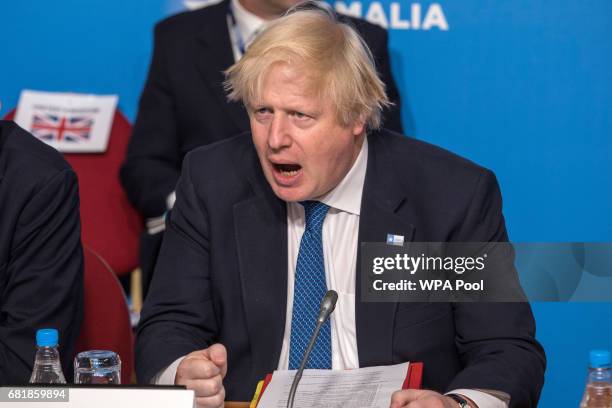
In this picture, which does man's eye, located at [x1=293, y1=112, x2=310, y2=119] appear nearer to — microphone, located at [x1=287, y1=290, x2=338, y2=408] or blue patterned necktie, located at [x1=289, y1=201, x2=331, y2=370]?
blue patterned necktie, located at [x1=289, y1=201, x2=331, y2=370]

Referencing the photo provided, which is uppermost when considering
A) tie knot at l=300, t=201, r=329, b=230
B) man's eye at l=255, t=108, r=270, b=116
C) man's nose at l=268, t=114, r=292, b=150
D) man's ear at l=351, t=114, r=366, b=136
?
man's eye at l=255, t=108, r=270, b=116

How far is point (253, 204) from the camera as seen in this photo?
95.4 inches

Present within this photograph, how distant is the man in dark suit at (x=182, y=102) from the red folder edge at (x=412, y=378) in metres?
1.62

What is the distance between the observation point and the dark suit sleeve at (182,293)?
2271mm

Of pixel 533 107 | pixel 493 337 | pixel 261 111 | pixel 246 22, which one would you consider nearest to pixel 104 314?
→ pixel 261 111

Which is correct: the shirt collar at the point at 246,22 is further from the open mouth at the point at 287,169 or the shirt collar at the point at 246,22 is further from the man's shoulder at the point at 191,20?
the open mouth at the point at 287,169

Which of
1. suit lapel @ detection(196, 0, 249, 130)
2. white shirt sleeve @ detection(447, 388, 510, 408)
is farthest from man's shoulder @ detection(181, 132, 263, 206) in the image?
suit lapel @ detection(196, 0, 249, 130)

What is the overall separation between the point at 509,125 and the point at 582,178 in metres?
0.32

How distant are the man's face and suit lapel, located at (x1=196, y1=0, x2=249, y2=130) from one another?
1.31 metres

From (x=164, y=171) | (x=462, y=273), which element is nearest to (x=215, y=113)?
(x=164, y=171)

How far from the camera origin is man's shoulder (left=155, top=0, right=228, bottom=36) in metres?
3.76

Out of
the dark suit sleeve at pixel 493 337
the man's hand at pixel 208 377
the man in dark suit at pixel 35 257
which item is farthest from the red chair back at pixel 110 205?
the man's hand at pixel 208 377

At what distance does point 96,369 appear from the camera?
6.59 ft

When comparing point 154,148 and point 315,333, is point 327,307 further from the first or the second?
point 154,148
